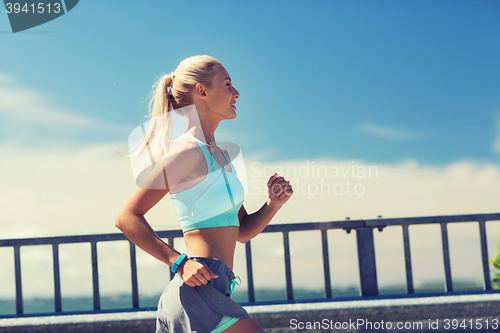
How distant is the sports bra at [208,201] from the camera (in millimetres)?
1482

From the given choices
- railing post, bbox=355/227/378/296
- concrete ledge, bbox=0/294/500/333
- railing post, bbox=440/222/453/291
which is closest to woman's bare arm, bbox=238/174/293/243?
concrete ledge, bbox=0/294/500/333

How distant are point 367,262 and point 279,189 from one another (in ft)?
8.30

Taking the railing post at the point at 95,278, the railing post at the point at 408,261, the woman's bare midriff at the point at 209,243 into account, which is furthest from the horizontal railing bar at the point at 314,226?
the woman's bare midriff at the point at 209,243

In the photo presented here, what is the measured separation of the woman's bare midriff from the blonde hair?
336 mm

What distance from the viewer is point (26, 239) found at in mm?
3975

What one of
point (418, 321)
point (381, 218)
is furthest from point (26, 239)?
point (418, 321)

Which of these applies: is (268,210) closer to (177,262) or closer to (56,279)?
(177,262)

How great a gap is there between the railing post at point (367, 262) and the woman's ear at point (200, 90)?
2.72 meters

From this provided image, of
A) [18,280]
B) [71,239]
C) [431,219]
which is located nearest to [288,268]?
[431,219]

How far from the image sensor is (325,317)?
3609mm

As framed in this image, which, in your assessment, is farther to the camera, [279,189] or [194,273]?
[279,189]

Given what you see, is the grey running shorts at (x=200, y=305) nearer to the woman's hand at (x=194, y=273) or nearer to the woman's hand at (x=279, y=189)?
the woman's hand at (x=194, y=273)

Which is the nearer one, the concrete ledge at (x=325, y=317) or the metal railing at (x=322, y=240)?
the concrete ledge at (x=325, y=317)
